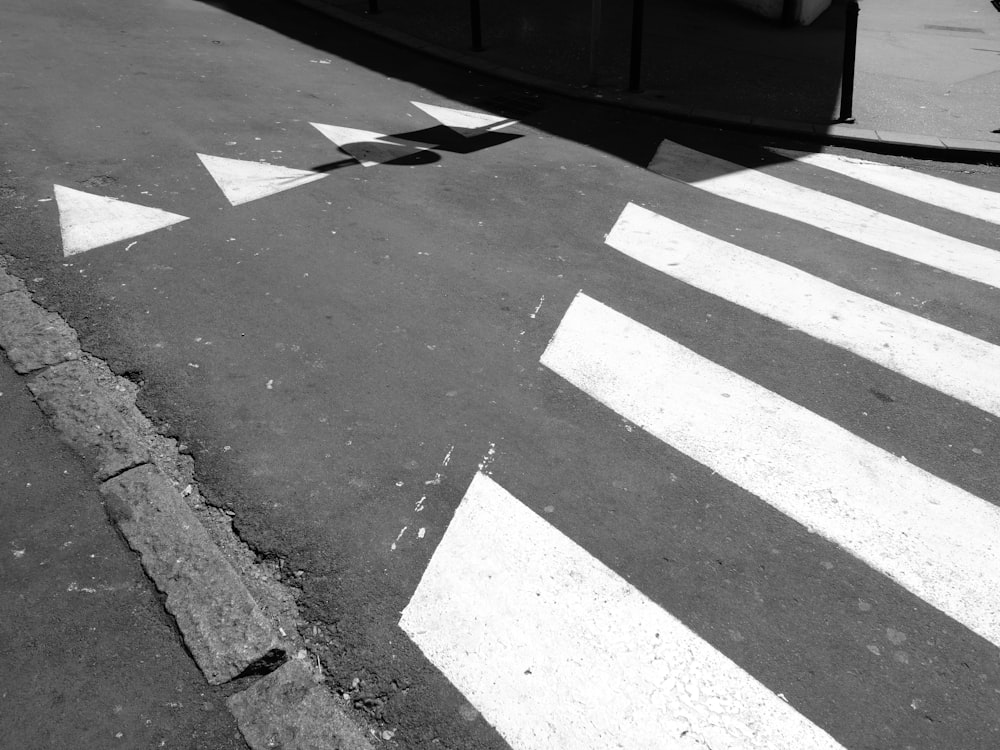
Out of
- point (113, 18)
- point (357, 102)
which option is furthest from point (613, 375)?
point (113, 18)

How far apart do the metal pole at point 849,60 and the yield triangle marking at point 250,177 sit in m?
6.02

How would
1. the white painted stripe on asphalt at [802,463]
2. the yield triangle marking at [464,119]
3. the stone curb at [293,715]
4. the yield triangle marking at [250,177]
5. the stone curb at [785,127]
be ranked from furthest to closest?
the yield triangle marking at [464,119], the stone curb at [785,127], the yield triangle marking at [250,177], the white painted stripe on asphalt at [802,463], the stone curb at [293,715]

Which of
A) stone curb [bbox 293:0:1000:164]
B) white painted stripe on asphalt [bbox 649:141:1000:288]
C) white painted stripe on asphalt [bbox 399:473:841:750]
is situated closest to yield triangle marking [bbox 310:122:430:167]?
white painted stripe on asphalt [bbox 649:141:1000:288]

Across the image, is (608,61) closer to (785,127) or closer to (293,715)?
(785,127)

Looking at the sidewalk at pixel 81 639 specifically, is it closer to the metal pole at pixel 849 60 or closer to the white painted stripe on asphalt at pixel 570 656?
the white painted stripe on asphalt at pixel 570 656

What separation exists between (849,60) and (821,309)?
519cm

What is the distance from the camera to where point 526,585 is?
3.87m

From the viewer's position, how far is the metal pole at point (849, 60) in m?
9.59

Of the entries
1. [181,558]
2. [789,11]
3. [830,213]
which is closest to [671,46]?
[789,11]

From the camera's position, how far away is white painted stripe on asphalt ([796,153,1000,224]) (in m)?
8.41

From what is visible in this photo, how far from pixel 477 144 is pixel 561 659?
693 centimetres

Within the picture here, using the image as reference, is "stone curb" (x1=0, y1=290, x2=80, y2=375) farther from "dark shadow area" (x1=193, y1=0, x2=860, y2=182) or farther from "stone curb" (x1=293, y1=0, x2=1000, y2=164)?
"stone curb" (x1=293, y1=0, x2=1000, y2=164)

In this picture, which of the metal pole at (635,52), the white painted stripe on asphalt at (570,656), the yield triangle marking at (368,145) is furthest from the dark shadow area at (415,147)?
the white painted stripe on asphalt at (570,656)

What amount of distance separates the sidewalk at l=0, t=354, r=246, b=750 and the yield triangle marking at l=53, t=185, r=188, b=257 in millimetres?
2696
